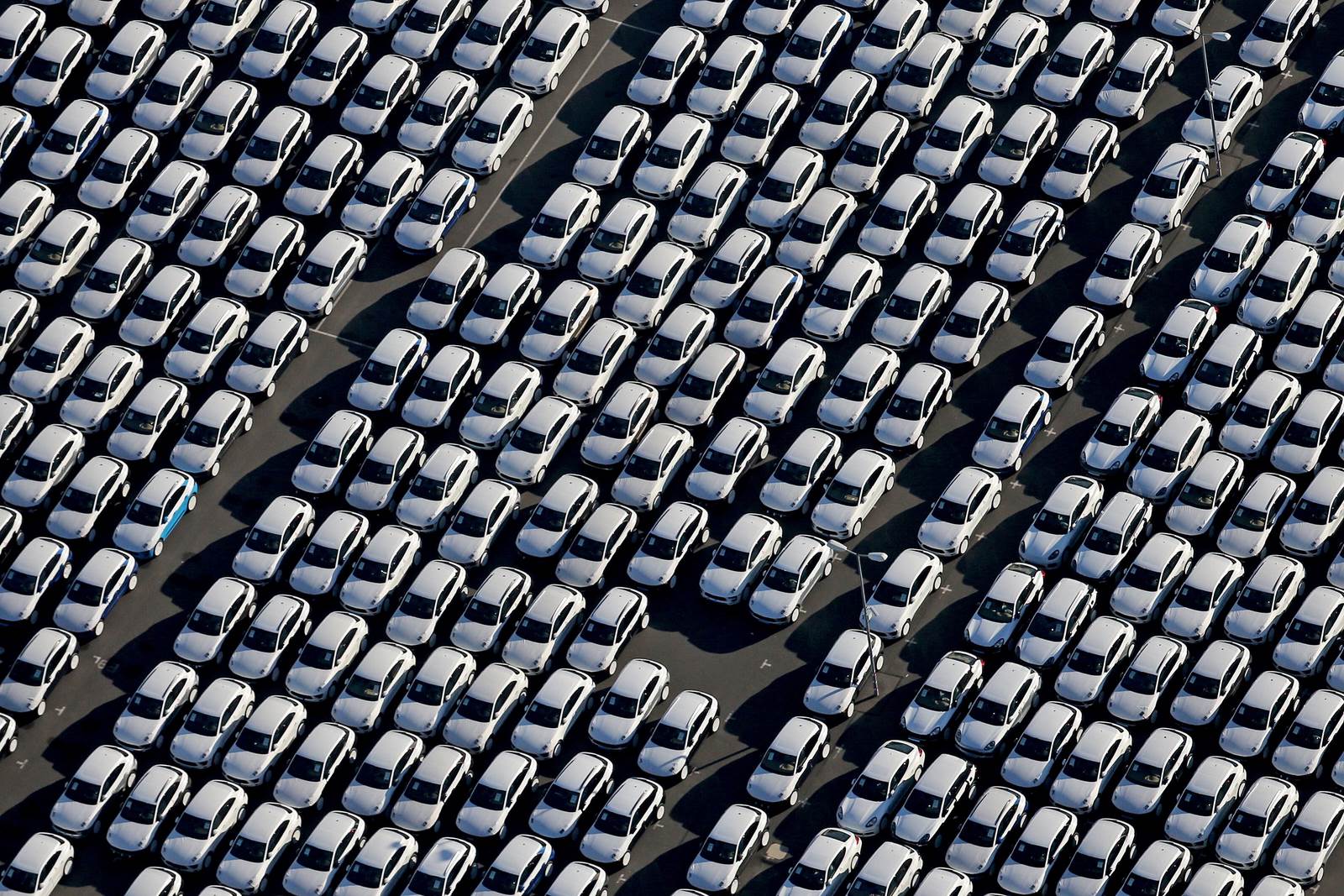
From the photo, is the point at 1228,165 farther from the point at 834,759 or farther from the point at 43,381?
the point at 43,381

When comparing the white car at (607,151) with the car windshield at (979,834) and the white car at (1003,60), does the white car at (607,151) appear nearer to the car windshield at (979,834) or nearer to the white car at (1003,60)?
the white car at (1003,60)

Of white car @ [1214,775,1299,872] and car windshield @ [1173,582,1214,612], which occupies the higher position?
car windshield @ [1173,582,1214,612]

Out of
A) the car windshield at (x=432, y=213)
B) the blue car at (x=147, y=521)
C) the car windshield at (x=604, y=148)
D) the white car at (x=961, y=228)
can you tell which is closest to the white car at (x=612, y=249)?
the car windshield at (x=604, y=148)

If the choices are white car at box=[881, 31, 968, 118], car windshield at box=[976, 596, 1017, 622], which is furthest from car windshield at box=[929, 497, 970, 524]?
white car at box=[881, 31, 968, 118]

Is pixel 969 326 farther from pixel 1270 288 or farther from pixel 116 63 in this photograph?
pixel 116 63

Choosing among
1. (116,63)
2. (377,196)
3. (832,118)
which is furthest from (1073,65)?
(116,63)

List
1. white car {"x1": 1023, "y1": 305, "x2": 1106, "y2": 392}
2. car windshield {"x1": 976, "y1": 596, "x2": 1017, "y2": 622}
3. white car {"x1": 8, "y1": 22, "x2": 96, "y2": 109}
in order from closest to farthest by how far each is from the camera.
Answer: car windshield {"x1": 976, "y1": 596, "x2": 1017, "y2": 622}, white car {"x1": 1023, "y1": 305, "x2": 1106, "y2": 392}, white car {"x1": 8, "y1": 22, "x2": 96, "y2": 109}

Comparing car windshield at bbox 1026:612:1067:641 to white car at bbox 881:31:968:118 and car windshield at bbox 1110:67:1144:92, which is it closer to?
white car at bbox 881:31:968:118
